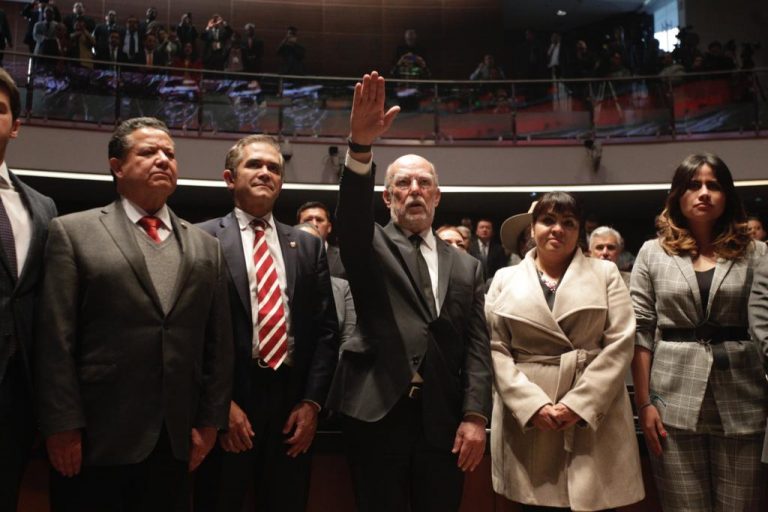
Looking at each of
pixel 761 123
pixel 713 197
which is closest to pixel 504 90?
pixel 761 123

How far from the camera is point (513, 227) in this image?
2.81 meters

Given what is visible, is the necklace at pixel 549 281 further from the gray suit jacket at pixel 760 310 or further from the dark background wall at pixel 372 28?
the dark background wall at pixel 372 28

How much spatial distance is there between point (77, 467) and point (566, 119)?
24.2 feet

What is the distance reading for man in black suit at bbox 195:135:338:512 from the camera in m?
1.98

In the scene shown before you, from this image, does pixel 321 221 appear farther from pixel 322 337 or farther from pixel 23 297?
pixel 23 297

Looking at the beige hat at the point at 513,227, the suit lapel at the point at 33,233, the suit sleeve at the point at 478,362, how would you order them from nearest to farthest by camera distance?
the suit lapel at the point at 33,233
the suit sleeve at the point at 478,362
the beige hat at the point at 513,227

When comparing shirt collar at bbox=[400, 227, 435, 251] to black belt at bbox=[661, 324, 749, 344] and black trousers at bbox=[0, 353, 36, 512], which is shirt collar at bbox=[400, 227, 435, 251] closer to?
black belt at bbox=[661, 324, 749, 344]

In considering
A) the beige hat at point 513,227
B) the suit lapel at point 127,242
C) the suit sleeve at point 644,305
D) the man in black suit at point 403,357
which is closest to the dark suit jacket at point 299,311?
the man in black suit at point 403,357

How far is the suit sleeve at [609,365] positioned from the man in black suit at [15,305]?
4.72 feet

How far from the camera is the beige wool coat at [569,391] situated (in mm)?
2057

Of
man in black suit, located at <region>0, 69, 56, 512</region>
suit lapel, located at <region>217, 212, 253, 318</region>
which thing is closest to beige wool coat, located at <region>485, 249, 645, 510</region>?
suit lapel, located at <region>217, 212, 253, 318</region>

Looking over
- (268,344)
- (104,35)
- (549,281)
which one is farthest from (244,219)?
(104,35)

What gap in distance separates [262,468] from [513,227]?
1385 mm

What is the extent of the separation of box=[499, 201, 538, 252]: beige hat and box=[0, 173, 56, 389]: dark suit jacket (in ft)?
5.38
